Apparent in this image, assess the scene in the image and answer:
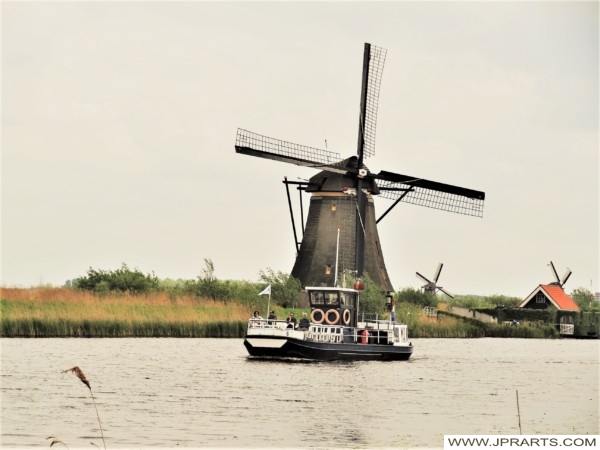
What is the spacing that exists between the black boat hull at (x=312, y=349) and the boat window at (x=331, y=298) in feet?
5.47

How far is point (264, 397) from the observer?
30656 millimetres

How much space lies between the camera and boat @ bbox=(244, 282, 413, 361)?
42219 mm

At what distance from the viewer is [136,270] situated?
2341 inches

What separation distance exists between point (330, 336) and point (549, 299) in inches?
1476

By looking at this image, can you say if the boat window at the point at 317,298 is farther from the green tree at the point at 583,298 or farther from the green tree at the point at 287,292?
the green tree at the point at 583,298

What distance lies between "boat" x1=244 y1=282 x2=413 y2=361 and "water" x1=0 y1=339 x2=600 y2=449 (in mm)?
643

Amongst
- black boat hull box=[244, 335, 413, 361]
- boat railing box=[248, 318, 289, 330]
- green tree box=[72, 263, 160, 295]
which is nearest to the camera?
black boat hull box=[244, 335, 413, 361]

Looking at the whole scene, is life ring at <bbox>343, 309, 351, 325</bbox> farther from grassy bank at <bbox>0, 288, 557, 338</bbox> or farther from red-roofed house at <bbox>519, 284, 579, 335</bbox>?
red-roofed house at <bbox>519, 284, 579, 335</bbox>

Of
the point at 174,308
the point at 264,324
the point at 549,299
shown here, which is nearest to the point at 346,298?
the point at 264,324

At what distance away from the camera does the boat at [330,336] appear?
42.2m

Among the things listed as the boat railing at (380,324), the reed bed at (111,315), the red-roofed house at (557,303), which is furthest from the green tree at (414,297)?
the boat railing at (380,324)

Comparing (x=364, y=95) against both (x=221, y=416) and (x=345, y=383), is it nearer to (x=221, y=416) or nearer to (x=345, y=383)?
(x=345, y=383)

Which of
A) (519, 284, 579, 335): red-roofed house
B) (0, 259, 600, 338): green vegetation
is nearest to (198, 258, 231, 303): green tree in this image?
(0, 259, 600, 338): green vegetation

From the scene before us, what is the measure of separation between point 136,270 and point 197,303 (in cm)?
710
